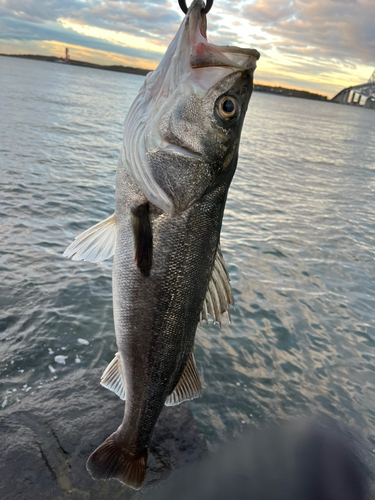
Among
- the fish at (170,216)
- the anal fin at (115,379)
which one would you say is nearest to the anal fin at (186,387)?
the fish at (170,216)

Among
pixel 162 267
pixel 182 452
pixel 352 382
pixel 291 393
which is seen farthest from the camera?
pixel 352 382

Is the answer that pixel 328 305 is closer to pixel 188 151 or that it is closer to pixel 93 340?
pixel 93 340

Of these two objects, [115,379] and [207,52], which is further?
[115,379]

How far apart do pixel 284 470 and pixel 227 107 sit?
4.00 m

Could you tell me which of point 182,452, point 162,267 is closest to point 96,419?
point 182,452

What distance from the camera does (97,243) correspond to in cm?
314

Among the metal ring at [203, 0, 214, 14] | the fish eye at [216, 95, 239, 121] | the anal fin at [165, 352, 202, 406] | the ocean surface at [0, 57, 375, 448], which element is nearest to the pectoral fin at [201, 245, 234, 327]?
the anal fin at [165, 352, 202, 406]

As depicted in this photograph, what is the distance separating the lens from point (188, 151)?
107 inches

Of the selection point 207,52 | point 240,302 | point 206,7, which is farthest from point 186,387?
point 240,302

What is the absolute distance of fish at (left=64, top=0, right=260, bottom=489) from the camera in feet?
8.66

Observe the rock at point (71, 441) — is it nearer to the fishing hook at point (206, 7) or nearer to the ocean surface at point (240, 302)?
the ocean surface at point (240, 302)

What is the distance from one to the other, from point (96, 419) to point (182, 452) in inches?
41.0

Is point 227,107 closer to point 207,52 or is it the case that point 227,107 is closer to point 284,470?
point 207,52

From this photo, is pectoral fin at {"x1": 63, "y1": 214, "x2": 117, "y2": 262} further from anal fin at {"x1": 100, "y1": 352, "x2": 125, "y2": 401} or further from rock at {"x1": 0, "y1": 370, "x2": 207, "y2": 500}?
rock at {"x1": 0, "y1": 370, "x2": 207, "y2": 500}
